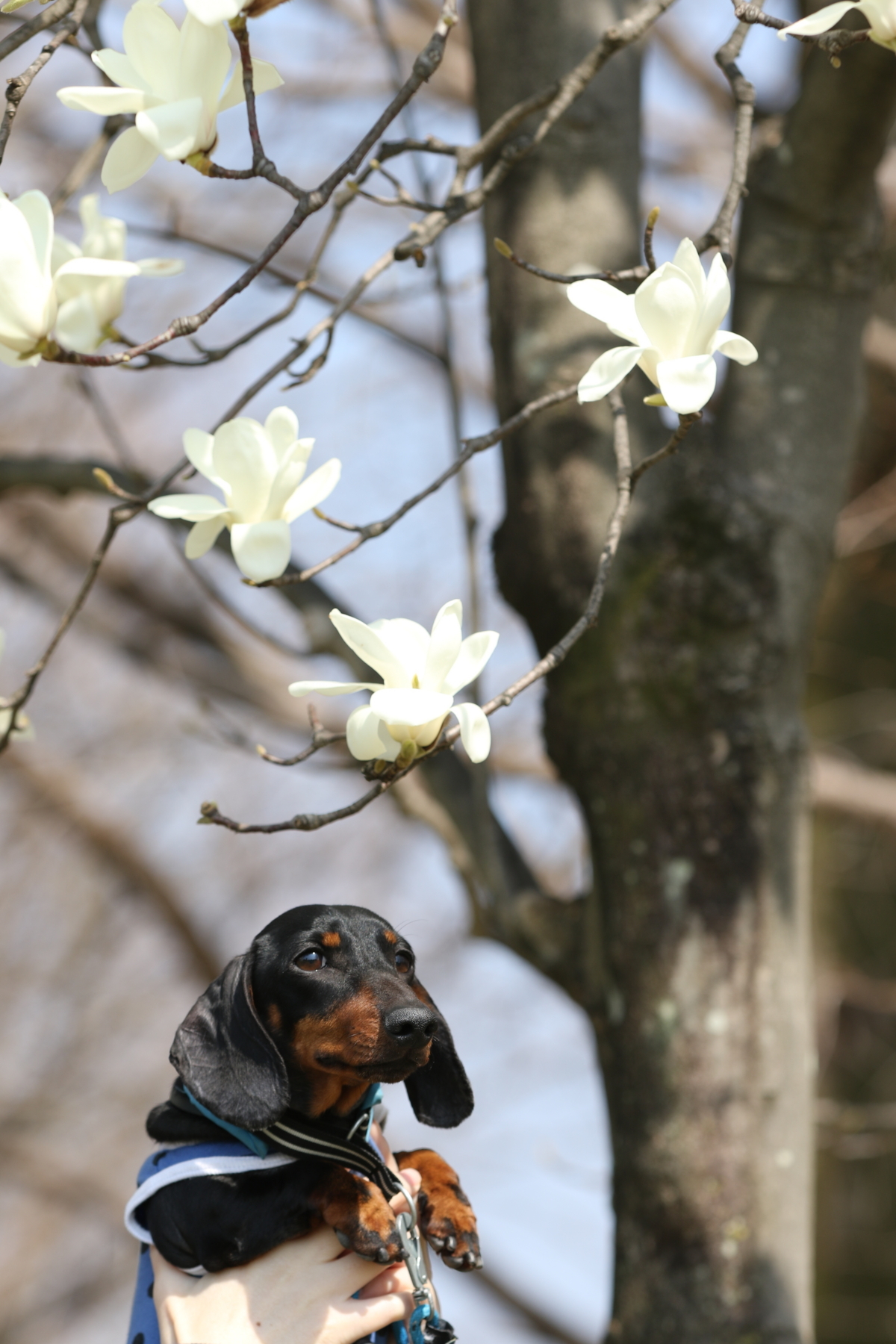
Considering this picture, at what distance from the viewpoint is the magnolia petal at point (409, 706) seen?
3.40 feet

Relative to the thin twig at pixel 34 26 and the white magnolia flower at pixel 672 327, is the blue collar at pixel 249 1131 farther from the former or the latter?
the thin twig at pixel 34 26

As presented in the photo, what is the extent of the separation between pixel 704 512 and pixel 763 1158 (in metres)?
0.94

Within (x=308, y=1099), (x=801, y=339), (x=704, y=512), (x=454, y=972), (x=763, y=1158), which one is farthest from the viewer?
(x=454, y=972)

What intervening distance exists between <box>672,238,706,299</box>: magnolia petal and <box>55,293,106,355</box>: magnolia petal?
0.65 m

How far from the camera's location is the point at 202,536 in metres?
1.22

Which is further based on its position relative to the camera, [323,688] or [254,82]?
[254,82]

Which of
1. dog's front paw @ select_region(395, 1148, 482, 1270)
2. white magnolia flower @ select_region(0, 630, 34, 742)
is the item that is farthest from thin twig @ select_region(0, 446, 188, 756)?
dog's front paw @ select_region(395, 1148, 482, 1270)

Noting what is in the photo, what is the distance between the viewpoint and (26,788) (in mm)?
5086

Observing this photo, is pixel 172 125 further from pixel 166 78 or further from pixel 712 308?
pixel 712 308

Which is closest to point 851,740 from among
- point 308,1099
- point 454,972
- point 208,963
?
point 454,972

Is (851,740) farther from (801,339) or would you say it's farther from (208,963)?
(801,339)

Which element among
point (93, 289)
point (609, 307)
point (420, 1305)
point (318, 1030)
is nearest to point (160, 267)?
point (93, 289)

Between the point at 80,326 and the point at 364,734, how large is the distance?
602mm

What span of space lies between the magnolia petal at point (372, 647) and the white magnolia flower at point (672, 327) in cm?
28
